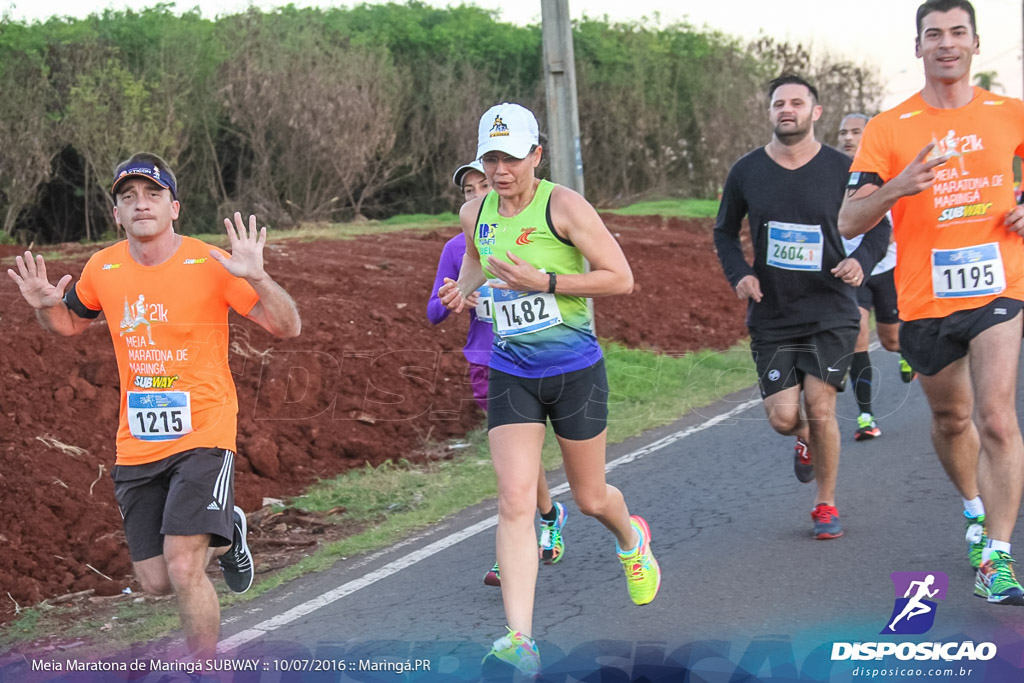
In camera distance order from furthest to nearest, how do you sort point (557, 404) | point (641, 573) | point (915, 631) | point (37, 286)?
point (641, 573) → point (37, 286) → point (557, 404) → point (915, 631)

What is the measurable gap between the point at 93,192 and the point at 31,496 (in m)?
14.4

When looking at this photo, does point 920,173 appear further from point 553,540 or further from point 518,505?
point 553,540

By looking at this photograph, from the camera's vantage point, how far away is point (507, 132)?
16.4ft

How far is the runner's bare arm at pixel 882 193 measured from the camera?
5176 millimetres

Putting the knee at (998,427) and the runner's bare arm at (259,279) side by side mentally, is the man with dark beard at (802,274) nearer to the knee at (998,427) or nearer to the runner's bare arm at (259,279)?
the knee at (998,427)

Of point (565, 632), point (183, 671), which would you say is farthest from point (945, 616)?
point (183, 671)

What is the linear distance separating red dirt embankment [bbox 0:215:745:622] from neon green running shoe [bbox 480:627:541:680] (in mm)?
3153

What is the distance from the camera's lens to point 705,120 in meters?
38.0

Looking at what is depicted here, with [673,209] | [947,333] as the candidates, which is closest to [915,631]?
[947,333]

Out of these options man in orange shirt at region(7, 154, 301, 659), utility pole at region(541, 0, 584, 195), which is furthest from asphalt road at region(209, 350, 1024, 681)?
utility pole at region(541, 0, 584, 195)

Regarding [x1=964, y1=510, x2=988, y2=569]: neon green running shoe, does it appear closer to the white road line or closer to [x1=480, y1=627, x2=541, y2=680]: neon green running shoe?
[x1=480, y1=627, x2=541, y2=680]: neon green running shoe

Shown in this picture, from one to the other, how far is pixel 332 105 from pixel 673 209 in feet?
37.3

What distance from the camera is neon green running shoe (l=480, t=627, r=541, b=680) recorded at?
444 centimetres

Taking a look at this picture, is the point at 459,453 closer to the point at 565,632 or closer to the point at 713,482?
the point at 713,482
